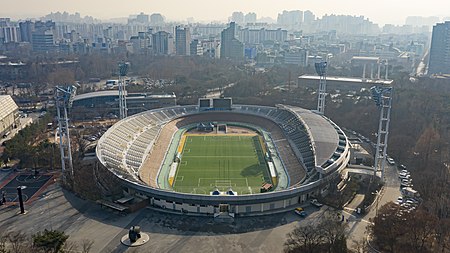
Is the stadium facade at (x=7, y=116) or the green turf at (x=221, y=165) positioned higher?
the stadium facade at (x=7, y=116)

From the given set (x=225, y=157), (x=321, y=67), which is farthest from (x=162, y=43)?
(x=225, y=157)

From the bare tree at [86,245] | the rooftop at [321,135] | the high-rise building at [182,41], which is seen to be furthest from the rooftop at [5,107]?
the high-rise building at [182,41]

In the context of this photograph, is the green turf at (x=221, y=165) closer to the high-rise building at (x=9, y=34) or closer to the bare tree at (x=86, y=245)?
the bare tree at (x=86, y=245)

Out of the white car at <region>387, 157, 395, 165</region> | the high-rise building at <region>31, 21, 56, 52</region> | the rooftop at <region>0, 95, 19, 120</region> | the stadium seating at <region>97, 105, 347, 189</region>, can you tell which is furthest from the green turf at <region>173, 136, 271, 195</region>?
the high-rise building at <region>31, 21, 56, 52</region>

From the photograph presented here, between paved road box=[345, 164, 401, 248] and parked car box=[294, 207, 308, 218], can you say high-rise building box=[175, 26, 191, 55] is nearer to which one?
paved road box=[345, 164, 401, 248]

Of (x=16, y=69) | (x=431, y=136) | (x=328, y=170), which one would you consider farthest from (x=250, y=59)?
(x=328, y=170)

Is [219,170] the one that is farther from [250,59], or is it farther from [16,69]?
[250,59]
